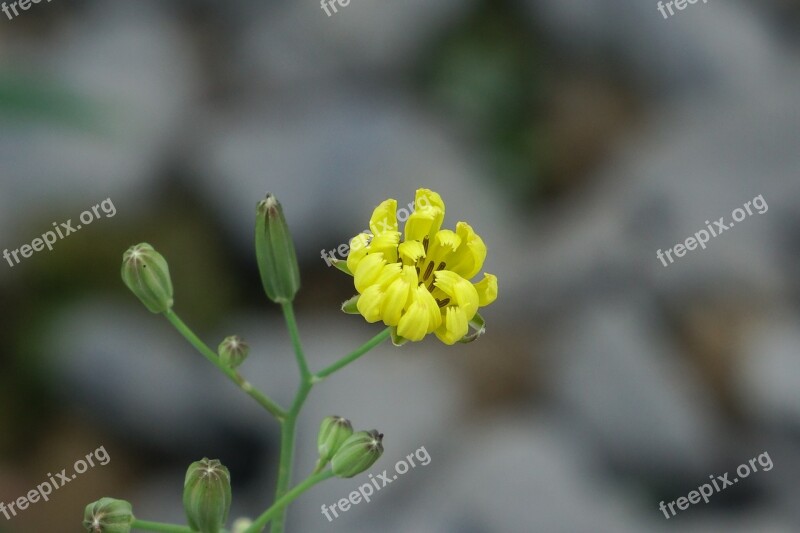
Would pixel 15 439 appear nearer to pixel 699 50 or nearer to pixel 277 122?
pixel 277 122

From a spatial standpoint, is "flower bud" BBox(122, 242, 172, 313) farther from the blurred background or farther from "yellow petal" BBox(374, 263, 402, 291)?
the blurred background

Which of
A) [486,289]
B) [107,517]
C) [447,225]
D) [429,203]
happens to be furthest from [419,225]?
[447,225]

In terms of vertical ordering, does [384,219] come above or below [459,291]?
above

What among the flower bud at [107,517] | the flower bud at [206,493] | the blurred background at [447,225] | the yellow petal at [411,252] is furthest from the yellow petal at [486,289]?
the blurred background at [447,225]

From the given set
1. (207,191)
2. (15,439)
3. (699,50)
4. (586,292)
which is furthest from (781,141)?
(15,439)

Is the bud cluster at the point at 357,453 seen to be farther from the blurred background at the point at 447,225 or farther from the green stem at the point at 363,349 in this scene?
the blurred background at the point at 447,225

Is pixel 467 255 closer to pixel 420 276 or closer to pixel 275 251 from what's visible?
pixel 420 276
